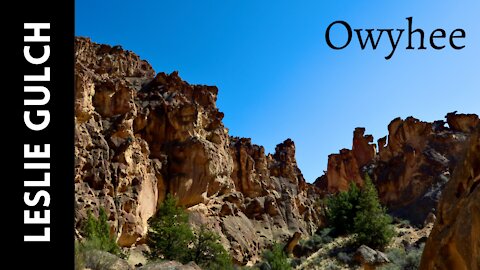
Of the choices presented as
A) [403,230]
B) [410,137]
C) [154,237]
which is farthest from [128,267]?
[410,137]

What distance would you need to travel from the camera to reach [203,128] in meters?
50.1

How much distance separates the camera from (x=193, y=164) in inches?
1737

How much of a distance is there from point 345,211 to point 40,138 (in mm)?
32812

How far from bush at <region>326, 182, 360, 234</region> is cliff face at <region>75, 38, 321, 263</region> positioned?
11435mm

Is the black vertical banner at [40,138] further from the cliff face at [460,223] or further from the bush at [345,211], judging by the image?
the bush at [345,211]

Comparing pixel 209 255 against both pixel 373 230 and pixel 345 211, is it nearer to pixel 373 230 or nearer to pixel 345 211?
pixel 373 230

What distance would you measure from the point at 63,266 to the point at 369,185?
30.4 metres

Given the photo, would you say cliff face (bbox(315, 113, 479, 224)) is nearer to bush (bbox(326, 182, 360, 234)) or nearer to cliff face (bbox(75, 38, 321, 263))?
bush (bbox(326, 182, 360, 234))

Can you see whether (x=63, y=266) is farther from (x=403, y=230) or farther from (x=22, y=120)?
(x=403, y=230)

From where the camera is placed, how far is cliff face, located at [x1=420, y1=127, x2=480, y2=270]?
608cm

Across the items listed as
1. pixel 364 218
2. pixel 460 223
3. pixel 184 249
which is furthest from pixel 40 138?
pixel 364 218

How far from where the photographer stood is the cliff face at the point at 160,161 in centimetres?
3459

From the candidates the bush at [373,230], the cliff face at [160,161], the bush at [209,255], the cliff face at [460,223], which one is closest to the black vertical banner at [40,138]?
the cliff face at [460,223]

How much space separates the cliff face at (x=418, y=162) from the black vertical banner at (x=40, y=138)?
37233 millimetres
